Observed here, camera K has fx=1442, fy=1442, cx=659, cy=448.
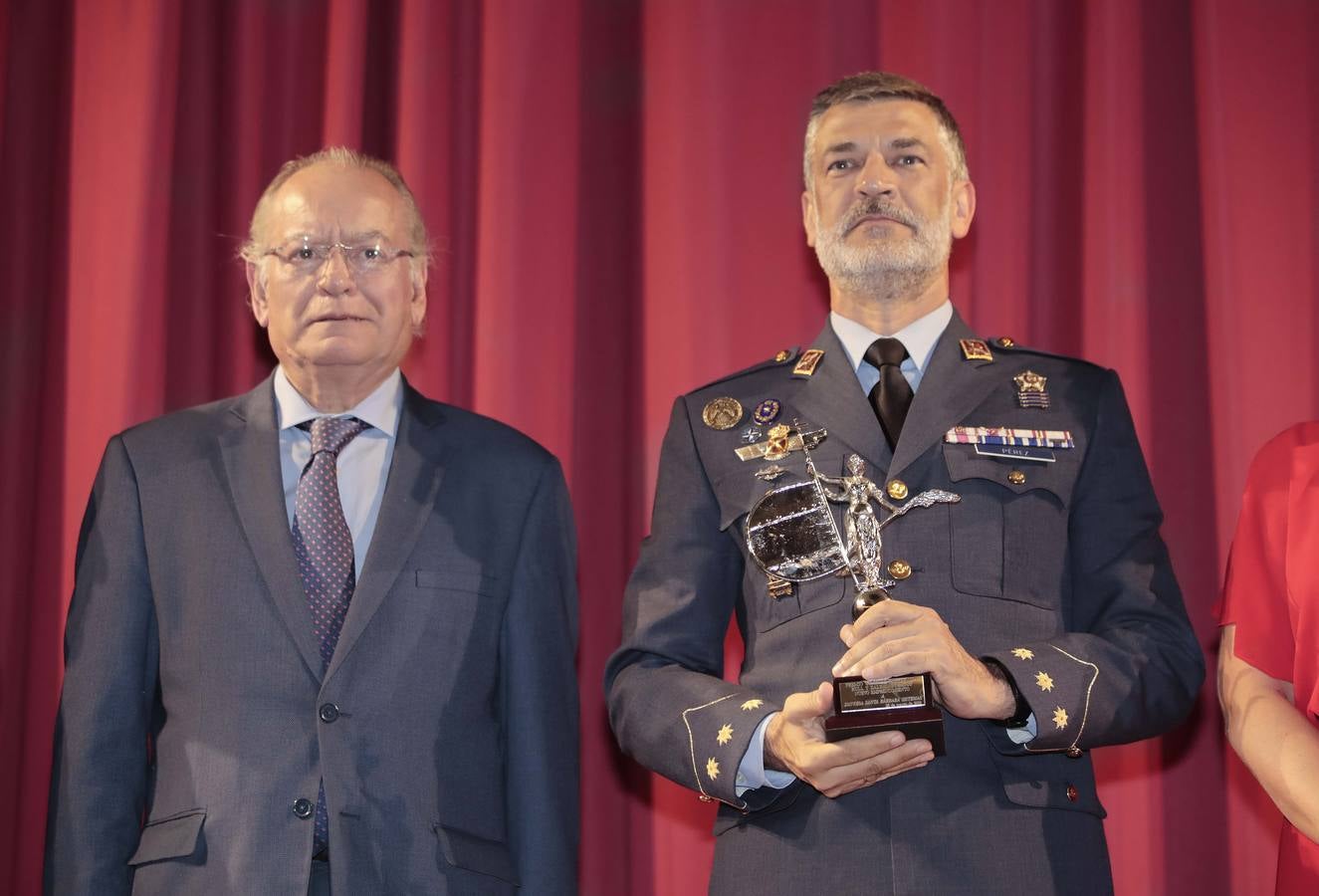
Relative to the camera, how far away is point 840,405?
7.57ft

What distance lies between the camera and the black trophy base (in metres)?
1.84

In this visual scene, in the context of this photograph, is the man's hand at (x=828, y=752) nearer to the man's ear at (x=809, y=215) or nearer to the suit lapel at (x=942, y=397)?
the suit lapel at (x=942, y=397)

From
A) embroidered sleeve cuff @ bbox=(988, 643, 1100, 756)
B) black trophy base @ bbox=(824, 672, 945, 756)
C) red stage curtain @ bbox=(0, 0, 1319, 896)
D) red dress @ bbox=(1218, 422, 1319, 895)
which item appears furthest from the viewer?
red stage curtain @ bbox=(0, 0, 1319, 896)

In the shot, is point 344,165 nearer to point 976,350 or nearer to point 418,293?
point 418,293

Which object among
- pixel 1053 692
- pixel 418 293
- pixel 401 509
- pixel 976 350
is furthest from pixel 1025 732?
pixel 418 293

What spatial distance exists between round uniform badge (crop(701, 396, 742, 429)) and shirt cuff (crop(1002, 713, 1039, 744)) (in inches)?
26.9

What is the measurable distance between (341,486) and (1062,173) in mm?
1714

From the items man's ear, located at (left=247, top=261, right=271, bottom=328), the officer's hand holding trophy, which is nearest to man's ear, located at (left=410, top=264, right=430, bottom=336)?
man's ear, located at (left=247, top=261, right=271, bottom=328)

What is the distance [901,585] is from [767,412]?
41 cm

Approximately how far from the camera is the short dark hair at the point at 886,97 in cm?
257

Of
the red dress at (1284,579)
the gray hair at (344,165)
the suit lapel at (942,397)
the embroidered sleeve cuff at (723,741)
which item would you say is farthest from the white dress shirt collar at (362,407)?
the red dress at (1284,579)

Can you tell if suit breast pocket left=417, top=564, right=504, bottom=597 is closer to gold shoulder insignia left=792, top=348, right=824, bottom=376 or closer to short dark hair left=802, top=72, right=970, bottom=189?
gold shoulder insignia left=792, top=348, right=824, bottom=376

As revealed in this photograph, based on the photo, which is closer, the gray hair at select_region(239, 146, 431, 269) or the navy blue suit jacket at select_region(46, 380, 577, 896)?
the navy blue suit jacket at select_region(46, 380, 577, 896)

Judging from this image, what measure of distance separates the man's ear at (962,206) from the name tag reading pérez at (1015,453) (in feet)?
1.77
